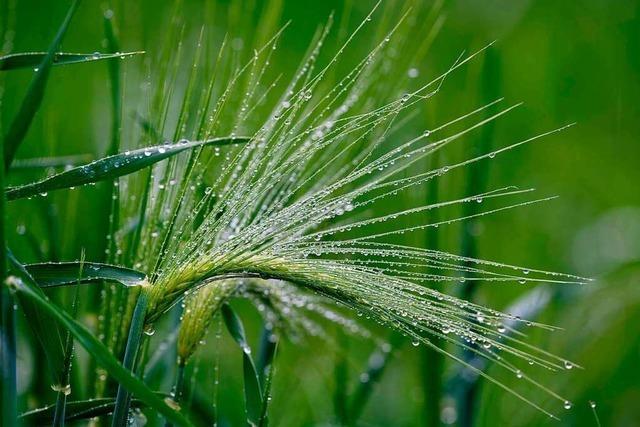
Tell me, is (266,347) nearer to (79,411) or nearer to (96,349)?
(79,411)

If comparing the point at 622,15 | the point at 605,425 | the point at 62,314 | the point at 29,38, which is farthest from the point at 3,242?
the point at 622,15

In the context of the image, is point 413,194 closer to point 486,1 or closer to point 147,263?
point 147,263

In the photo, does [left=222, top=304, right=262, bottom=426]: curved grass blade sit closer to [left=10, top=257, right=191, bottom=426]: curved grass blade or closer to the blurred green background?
[left=10, top=257, right=191, bottom=426]: curved grass blade

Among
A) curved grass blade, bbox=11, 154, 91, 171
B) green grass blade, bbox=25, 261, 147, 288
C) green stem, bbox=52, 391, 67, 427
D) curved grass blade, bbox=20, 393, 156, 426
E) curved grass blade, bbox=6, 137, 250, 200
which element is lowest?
curved grass blade, bbox=20, 393, 156, 426

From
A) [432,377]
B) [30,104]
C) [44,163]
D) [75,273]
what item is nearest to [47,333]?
[75,273]

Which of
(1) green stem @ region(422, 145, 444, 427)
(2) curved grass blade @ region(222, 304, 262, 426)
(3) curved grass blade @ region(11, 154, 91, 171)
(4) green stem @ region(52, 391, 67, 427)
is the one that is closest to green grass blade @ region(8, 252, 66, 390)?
(4) green stem @ region(52, 391, 67, 427)

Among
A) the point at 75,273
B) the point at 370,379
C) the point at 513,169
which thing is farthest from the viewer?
the point at 513,169

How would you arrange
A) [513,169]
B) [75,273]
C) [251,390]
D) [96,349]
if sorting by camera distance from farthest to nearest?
1. [513,169]
2. [251,390]
3. [75,273]
4. [96,349]
